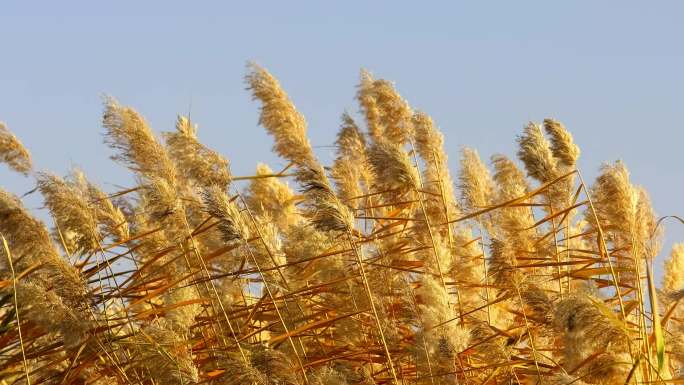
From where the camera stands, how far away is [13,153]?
5.28 metres

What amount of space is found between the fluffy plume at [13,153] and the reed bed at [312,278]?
12 millimetres

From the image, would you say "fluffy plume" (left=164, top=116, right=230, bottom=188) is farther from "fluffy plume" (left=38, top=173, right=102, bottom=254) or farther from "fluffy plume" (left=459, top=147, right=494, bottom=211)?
"fluffy plume" (left=459, top=147, right=494, bottom=211)

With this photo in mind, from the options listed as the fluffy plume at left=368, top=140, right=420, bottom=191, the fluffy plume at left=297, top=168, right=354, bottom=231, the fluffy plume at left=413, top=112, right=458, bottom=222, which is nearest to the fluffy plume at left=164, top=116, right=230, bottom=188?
the fluffy plume at left=368, top=140, right=420, bottom=191

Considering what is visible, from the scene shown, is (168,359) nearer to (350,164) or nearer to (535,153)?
(535,153)

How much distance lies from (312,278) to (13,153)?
1.44 meters

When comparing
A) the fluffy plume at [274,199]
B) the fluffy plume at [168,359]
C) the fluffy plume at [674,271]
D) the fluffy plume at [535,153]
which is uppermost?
the fluffy plume at [274,199]

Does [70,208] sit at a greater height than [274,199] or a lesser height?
lesser

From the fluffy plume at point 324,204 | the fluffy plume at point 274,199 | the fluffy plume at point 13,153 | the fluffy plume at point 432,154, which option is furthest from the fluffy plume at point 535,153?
the fluffy plume at point 274,199

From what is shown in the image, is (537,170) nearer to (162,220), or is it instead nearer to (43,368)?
(162,220)

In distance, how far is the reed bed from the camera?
3857 mm

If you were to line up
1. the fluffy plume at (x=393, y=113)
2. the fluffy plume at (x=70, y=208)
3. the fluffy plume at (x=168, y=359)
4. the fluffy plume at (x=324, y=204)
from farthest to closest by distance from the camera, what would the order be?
the fluffy plume at (x=393, y=113) < the fluffy plume at (x=70, y=208) < the fluffy plume at (x=324, y=204) < the fluffy plume at (x=168, y=359)

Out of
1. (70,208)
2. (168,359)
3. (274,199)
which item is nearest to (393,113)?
(274,199)

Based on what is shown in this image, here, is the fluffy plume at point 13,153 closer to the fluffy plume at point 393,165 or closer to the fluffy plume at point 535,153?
the fluffy plume at point 393,165

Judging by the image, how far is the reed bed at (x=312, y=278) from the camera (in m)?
3.86
